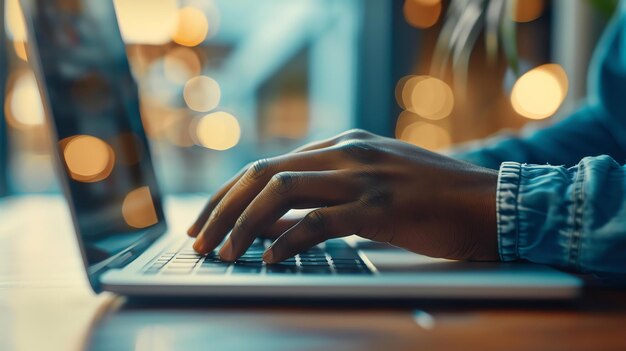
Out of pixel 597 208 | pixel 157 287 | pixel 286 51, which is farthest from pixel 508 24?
pixel 286 51

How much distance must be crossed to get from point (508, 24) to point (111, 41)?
1.82ft

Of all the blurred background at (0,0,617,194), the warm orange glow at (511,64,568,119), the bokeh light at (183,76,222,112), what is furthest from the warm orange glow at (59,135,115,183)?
the bokeh light at (183,76,222,112)

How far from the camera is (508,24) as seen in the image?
2.81ft

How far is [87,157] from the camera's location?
568 millimetres

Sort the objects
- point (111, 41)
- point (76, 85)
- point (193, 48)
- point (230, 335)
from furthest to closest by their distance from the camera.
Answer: point (193, 48) < point (111, 41) < point (76, 85) < point (230, 335)

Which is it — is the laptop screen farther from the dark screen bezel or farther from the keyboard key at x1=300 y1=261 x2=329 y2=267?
the keyboard key at x1=300 y1=261 x2=329 y2=267

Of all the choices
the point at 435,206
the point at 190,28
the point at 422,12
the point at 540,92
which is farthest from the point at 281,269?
the point at 190,28

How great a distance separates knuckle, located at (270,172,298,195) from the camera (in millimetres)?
514

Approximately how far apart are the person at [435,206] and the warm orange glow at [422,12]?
5.50 ft

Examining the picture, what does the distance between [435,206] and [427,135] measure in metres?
1.64

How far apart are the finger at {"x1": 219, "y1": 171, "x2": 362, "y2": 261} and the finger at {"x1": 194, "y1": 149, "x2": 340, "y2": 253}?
0.03 m

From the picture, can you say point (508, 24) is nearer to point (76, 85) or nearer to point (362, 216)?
point (362, 216)

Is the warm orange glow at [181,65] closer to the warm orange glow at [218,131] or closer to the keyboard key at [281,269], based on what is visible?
the warm orange glow at [218,131]

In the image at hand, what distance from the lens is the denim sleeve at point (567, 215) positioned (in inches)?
18.8
